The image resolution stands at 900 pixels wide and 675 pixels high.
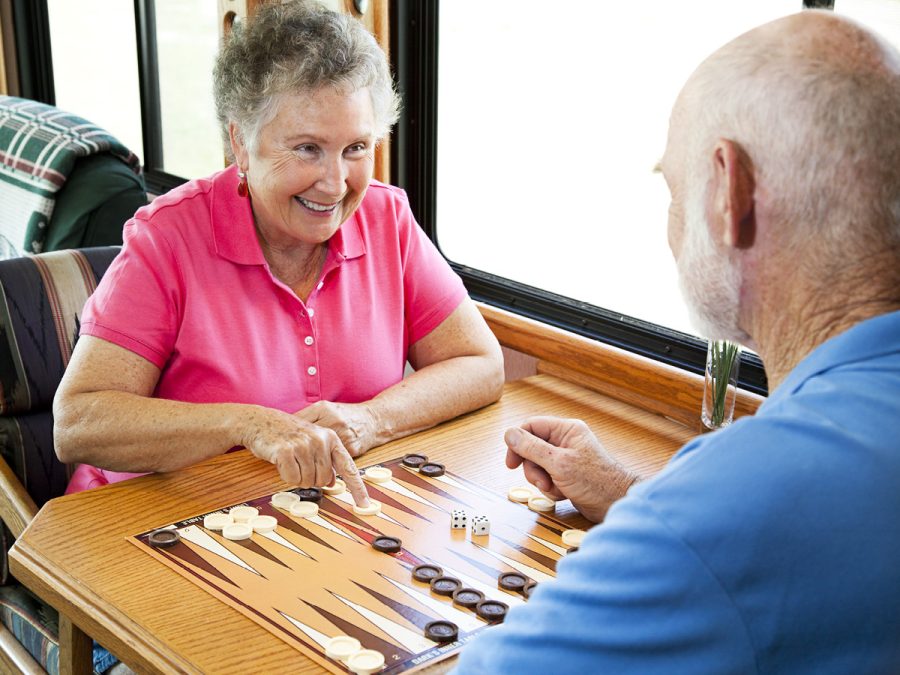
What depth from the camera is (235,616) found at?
143 cm

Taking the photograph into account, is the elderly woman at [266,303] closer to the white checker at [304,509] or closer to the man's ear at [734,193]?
the white checker at [304,509]

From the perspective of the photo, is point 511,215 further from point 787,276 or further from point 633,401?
point 787,276

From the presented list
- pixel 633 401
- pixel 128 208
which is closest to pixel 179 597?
pixel 633 401

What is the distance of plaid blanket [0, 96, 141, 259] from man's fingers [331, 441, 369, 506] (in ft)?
5.77

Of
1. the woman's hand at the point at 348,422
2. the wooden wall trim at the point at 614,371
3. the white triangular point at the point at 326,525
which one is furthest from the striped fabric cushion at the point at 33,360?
the wooden wall trim at the point at 614,371

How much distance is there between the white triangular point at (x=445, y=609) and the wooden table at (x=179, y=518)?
0.36 ft

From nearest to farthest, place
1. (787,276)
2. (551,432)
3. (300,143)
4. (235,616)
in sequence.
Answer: (787,276) < (235,616) < (551,432) < (300,143)

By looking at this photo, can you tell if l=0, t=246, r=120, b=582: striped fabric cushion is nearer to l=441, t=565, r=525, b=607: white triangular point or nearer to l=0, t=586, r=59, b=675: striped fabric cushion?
l=0, t=586, r=59, b=675: striped fabric cushion

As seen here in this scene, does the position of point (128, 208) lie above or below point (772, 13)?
below

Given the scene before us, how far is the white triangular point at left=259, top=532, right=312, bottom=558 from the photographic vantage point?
1.61 metres

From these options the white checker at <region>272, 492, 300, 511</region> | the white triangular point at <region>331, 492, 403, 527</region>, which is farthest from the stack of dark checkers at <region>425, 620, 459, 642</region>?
the white checker at <region>272, 492, 300, 511</region>

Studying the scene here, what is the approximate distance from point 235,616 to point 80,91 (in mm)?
3853

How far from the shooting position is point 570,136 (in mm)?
2756

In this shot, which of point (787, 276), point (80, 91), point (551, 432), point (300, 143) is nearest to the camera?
point (787, 276)
